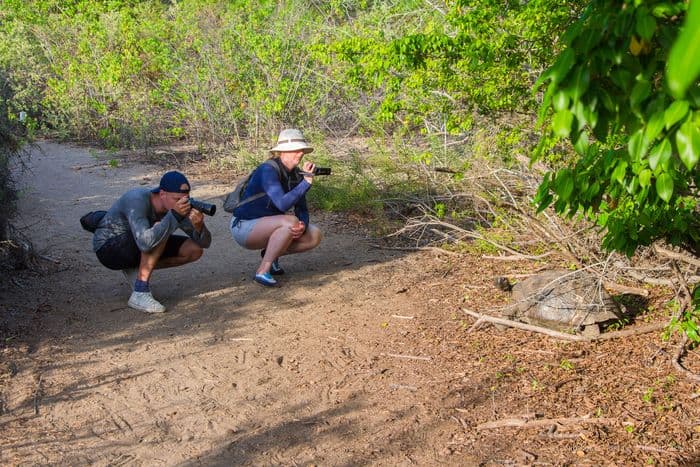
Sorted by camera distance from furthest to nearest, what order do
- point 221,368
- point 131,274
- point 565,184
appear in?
point 131,274, point 221,368, point 565,184

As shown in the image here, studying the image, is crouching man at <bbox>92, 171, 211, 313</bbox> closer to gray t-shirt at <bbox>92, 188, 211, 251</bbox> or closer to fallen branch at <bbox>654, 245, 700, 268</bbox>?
gray t-shirt at <bbox>92, 188, 211, 251</bbox>

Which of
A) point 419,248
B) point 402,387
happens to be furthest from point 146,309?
point 419,248

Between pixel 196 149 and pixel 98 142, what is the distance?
2428 millimetres

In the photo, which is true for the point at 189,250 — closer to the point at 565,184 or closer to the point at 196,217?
the point at 196,217

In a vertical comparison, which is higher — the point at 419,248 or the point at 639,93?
the point at 639,93

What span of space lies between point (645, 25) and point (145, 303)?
4574mm

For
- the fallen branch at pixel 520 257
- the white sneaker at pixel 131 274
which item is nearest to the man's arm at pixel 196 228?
the white sneaker at pixel 131 274

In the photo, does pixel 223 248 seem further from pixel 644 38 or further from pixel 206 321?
pixel 644 38

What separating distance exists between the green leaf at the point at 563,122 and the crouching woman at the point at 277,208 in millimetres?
4307

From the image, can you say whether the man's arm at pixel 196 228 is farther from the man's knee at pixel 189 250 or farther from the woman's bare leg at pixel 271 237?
the woman's bare leg at pixel 271 237

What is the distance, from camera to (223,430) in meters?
4.03

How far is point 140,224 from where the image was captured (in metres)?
5.59

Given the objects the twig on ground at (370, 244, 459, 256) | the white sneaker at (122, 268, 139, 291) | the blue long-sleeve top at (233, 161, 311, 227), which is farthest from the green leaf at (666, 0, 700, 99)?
the twig on ground at (370, 244, 459, 256)

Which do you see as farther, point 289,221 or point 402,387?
point 289,221
